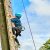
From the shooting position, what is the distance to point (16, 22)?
1194 centimetres

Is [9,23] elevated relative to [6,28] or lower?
elevated

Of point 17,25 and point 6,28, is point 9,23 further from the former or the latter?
point 17,25

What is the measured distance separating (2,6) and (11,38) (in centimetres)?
128

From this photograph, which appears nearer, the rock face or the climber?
the rock face

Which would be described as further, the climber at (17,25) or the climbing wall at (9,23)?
the climber at (17,25)

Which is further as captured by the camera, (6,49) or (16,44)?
(16,44)

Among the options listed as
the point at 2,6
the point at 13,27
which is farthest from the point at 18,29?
the point at 2,6

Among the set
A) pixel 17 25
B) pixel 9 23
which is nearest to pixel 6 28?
pixel 9 23

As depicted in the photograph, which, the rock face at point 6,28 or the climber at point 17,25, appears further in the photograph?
the climber at point 17,25

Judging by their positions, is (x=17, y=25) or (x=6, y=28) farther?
(x=17, y=25)

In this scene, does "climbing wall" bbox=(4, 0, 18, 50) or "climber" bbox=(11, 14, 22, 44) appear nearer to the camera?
"climbing wall" bbox=(4, 0, 18, 50)

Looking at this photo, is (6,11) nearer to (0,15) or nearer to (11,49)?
(0,15)

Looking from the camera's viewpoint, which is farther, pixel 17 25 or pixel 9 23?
pixel 17 25

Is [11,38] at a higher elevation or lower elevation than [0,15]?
lower
